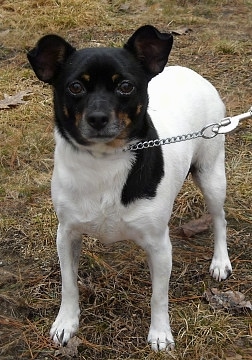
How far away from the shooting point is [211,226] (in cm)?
366

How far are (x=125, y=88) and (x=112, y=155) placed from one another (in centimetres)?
27

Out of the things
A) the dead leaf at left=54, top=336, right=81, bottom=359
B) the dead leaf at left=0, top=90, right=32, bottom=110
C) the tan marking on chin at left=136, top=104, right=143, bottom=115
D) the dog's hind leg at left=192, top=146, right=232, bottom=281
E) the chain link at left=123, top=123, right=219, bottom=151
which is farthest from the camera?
the dead leaf at left=0, top=90, right=32, bottom=110

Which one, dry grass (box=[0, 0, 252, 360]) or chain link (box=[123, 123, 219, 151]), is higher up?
chain link (box=[123, 123, 219, 151])

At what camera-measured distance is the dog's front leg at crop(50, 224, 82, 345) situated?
2768 mm

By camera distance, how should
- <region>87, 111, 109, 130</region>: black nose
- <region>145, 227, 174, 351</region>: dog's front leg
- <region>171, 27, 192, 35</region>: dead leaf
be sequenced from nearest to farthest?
<region>87, 111, 109, 130</region>: black nose < <region>145, 227, 174, 351</region>: dog's front leg < <region>171, 27, 192, 35</region>: dead leaf

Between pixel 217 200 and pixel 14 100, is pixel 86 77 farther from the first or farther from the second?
pixel 14 100

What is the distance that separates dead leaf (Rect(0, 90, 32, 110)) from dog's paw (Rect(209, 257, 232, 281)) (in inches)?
95.0

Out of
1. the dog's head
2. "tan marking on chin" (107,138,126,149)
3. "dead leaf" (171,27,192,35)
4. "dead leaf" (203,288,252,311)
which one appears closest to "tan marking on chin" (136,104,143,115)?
the dog's head

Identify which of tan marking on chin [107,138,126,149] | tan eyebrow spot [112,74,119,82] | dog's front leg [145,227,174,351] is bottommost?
dog's front leg [145,227,174,351]

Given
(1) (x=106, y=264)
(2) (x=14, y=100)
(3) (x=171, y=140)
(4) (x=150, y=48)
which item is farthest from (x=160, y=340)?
(2) (x=14, y=100)

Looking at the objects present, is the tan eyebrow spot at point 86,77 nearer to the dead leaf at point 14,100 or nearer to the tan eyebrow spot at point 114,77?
the tan eyebrow spot at point 114,77

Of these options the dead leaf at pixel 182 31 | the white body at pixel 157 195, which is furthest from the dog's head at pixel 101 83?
the dead leaf at pixel 182 31

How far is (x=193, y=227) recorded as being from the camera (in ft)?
11.9

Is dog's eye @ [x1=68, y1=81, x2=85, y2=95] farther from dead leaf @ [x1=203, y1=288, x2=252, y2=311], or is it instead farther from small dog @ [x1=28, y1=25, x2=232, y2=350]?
dead leaf @ [x1=203, y1=288, x2=252, y2=311]
